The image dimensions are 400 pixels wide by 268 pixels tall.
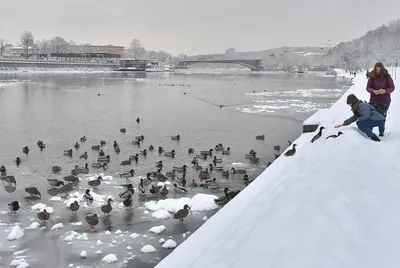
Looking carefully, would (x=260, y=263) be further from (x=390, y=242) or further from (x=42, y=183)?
(x=42, y=183)

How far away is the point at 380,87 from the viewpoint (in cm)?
1118

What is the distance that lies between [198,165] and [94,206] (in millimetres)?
4853

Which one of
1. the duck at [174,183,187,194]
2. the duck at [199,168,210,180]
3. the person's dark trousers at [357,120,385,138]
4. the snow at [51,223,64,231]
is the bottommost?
the snow at [51,223,64,231]

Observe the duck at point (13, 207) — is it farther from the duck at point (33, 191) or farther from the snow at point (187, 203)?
the snow at point (187, 203)

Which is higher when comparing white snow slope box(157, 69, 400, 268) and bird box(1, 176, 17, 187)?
white snow slope box(157, 69, 400, 268)

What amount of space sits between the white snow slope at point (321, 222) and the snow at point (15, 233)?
373 centimetres

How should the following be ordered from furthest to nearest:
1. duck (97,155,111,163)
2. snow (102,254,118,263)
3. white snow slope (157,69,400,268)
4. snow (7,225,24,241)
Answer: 1. duck (97,155,111,163)
2. snow (7,225,24,241)
3. snow (102,254,118,263)
4. white snow slope (157,69,400,268)

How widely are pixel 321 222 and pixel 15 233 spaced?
262 inches

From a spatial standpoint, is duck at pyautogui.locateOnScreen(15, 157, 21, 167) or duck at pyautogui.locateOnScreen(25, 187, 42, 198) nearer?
duck at pyautogui.locateOnScreen(25, 187, 42, 198)

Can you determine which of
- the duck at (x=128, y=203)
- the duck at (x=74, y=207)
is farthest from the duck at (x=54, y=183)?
the duck at (x=128, y=203)

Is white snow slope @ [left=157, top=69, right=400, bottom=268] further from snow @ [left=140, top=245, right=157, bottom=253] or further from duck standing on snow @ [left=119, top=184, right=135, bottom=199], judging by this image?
duck standing on snow @ [left=119, top=184, right=135, bottom=199]

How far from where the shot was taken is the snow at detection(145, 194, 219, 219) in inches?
429

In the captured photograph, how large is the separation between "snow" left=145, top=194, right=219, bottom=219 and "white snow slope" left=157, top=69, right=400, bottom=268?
5.60 ft

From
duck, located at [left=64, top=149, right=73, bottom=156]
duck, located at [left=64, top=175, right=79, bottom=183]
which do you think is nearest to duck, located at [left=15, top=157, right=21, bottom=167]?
duck, located at [left=64, top=149, right=73, bottom=156]
